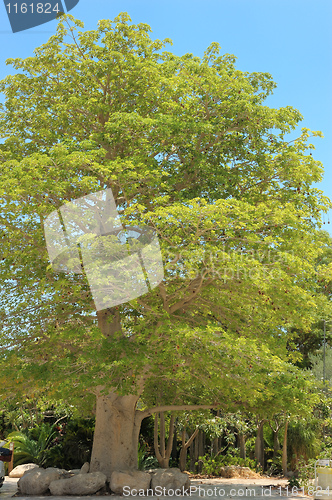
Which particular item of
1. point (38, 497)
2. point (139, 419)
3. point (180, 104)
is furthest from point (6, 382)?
point (180, 104)

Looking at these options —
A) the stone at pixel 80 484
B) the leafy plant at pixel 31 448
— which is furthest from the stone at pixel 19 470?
the stone at pixel 80 484

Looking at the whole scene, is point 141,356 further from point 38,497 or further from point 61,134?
point 61,134

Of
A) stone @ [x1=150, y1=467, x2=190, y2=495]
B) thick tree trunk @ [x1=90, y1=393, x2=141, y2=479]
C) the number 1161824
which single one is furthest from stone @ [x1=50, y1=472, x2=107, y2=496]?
the number 1161824

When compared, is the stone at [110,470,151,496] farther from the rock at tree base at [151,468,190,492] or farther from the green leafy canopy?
the green leafy canopy

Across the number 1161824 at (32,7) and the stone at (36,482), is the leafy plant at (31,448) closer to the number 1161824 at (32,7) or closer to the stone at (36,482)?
the stone at (36,482)

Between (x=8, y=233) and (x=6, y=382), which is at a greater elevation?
(x=8, y=233)

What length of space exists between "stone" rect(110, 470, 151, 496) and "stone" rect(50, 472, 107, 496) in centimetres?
36

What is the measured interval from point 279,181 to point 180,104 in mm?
3583

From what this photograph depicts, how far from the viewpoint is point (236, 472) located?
59.9 ft

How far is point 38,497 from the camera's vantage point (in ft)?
40.1

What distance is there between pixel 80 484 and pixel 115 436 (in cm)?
166

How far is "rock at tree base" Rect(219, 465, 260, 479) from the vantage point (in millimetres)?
18172

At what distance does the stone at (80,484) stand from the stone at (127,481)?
1.18ft

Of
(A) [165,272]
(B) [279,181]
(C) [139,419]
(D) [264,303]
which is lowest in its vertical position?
(C) [139,419]
